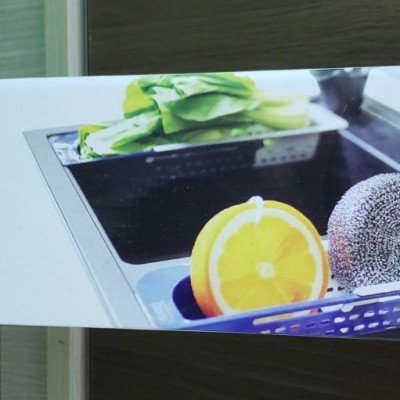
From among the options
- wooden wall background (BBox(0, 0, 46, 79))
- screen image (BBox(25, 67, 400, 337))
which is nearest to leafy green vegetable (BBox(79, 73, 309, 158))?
screen image (BBox(25, 67, 400, 337))

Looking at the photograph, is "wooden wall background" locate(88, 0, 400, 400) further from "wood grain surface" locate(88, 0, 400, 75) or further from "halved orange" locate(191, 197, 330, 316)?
"halved orange" locate(191, 197, 330, 316)

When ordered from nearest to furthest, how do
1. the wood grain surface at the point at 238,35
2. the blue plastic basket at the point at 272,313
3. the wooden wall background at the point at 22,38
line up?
1. the blue plastic basket at the point at 272,313
2. the wood grain surface at the point at 238,35
3. the wooden wall background at the point at 22,38

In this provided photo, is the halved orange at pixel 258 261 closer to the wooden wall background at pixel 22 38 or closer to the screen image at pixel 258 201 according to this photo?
the screen image at pixel 258 201

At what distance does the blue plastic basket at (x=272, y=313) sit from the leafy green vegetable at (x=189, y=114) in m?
0.12

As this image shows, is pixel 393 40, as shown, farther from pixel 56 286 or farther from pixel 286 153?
pixel 56 286

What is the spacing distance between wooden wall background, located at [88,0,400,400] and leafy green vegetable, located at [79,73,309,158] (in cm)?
16

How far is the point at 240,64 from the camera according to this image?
2.06 ft

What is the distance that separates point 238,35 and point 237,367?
0.41 metres

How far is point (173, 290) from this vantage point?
1.53 feet

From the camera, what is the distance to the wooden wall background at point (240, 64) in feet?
1.96

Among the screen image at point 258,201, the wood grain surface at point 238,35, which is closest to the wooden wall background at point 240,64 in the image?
the wood grain surface at point 238,35

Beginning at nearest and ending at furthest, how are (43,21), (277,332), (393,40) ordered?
(277,332)
(393,40)
(43,21)

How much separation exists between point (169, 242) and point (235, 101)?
14cm

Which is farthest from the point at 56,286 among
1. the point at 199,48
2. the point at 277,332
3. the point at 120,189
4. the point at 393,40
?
the point at 393,40
